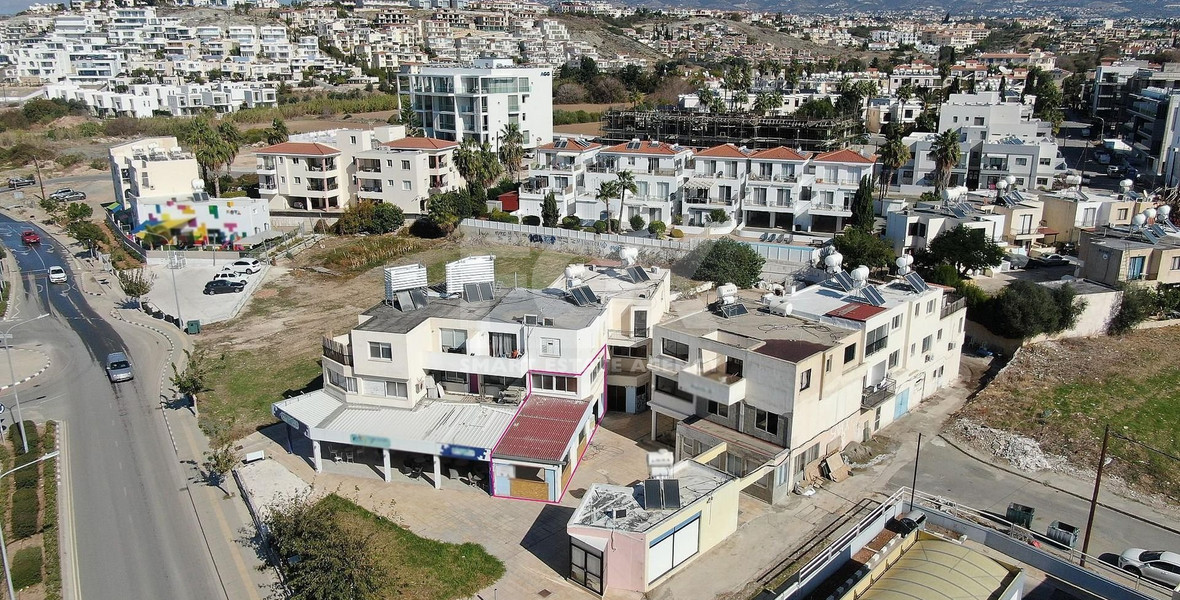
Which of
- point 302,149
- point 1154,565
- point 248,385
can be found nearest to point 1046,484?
point 1154,565

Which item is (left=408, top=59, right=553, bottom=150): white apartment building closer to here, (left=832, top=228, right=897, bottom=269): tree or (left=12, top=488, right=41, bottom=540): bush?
(left=832, top=228, right=897, bottom=269): tree

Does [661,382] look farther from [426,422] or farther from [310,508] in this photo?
[310,508]

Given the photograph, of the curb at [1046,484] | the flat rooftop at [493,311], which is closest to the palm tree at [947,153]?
the curb at [1046,484]

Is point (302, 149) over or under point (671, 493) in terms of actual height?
over

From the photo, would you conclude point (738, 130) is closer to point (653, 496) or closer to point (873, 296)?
point (873, 296)

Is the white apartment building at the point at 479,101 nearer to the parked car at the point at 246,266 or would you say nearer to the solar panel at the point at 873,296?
the parked car at the point at 246,266

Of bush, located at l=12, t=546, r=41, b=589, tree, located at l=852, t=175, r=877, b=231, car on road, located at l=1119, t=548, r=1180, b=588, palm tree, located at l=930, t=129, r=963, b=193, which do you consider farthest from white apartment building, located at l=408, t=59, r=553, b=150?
car on road, located at l=1119, t=548, r=1180, b=588
